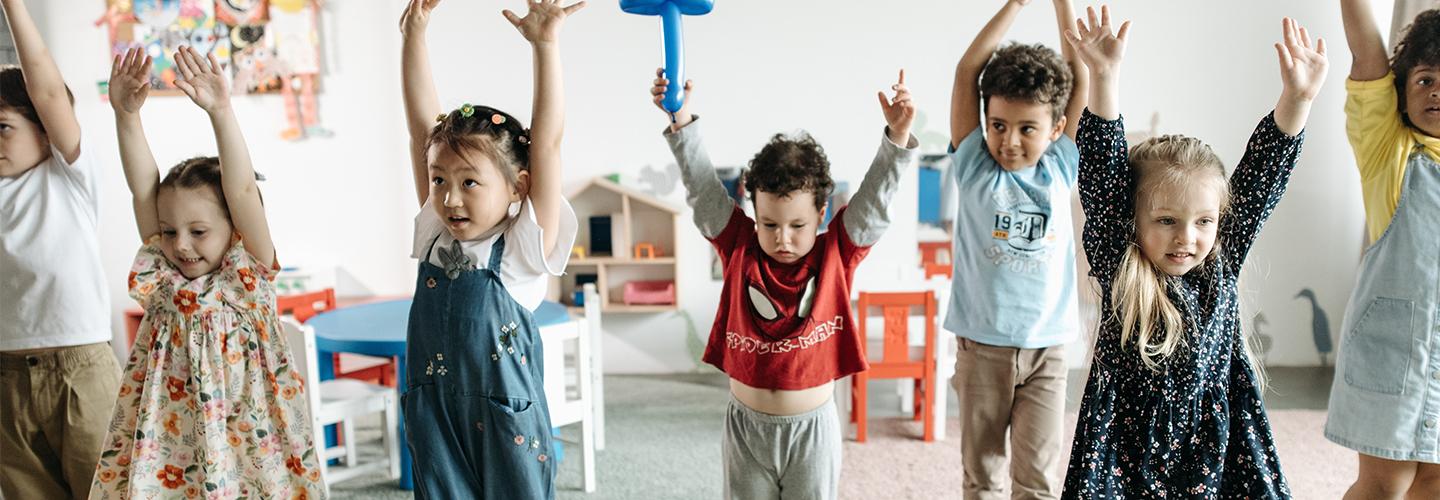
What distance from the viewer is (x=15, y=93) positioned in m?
1.54

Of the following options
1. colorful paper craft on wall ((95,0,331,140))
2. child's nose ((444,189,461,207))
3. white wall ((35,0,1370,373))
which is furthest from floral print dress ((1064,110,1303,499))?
colorful paper craft on wall ((95,0,331,140))

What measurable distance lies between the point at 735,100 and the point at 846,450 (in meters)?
1.37

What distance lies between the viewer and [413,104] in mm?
1503

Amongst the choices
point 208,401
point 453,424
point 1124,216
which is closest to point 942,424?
point 1124,216

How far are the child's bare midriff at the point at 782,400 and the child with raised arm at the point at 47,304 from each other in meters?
1.20

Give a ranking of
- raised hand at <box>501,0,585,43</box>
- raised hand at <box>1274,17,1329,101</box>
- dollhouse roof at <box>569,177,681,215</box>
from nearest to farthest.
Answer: raised hand at <box>1274,17,1329,101</box> < raised hand at <box>501,0,585,43</box> < dollhouse roof at <box>569,177,681,215</box>

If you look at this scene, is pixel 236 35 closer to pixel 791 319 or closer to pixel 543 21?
pixel 543 21

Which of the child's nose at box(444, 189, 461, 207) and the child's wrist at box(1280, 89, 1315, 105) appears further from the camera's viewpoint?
the child's nose at box(444, 189, 461, 207)

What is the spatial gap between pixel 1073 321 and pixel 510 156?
1.11 m

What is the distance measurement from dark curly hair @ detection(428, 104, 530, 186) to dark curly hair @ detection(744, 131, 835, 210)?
1.28 ft

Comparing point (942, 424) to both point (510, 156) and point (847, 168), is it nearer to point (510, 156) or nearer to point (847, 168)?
point (847, 168)

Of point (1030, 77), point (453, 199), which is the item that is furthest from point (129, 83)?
point (1030, 77)

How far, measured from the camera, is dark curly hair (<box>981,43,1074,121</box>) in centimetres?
153

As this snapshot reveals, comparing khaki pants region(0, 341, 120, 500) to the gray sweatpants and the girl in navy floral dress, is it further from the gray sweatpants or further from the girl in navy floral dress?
the girl in navy floral dress
